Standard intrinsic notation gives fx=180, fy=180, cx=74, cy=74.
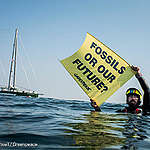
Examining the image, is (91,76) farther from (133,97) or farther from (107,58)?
(133,97)

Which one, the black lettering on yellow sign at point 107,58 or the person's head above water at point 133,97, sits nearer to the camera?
the black lettering on yellow sign at point 107,58

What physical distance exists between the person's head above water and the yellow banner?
1.30 m

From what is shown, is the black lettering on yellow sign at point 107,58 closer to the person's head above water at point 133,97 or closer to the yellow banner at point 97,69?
the yellow banner at point 97,69

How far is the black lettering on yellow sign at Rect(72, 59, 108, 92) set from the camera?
6.82 m

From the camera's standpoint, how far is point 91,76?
6.95m

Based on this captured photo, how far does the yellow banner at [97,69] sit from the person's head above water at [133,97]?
130cm

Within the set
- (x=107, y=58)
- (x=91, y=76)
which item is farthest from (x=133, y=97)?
(x=91, y=76)

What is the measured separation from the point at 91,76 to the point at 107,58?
97 centimetres

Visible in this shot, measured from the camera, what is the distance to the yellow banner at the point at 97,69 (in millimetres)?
6793
